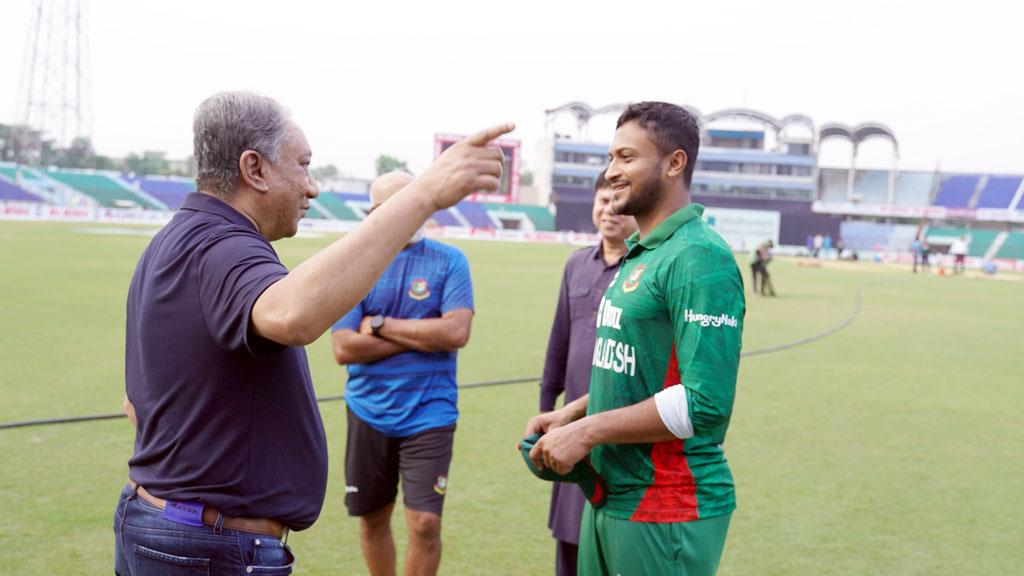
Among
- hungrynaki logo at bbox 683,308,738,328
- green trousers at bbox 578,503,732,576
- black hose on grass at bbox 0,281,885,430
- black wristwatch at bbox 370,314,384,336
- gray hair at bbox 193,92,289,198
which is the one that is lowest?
black hose on grass at bbox 0,281,885,430

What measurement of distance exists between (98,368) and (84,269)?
42.9ft

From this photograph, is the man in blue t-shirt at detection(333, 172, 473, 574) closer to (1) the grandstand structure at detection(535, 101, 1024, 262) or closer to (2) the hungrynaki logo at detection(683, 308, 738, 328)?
(2) the hungrynaki logo at detection(683, 308, 738, 328)

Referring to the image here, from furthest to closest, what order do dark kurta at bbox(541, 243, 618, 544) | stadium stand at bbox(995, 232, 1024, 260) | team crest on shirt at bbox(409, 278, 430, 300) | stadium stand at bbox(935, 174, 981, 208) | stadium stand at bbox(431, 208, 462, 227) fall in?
stadium stand at bbox(935, 174, 981, 208), stadium stand at bbox(431, 208, 462, 227), stadium stand at bbox(995, 232, 1024, 260), team crest on shirt at bbox(409, 278, 430, 300), dark kurta at bbox(541, 243, 618, 544)

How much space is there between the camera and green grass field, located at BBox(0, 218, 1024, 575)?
5.18 m

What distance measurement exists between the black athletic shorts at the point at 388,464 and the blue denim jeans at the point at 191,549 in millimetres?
2136

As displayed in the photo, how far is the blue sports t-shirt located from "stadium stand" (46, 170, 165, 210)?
6886 cm

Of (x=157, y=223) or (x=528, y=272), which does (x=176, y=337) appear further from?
(x=157, y=223)

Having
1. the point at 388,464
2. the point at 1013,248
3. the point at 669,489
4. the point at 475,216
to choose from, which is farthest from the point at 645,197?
the point at 475,216

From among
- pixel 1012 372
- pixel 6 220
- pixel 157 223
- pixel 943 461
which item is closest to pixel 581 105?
pixel 157 223

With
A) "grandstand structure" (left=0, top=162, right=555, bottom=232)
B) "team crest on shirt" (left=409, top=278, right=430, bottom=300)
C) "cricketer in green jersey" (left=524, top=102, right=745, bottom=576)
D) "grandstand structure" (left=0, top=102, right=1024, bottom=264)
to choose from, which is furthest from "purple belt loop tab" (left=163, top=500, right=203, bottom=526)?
"grandstand structure" (left=0, top=102, right=1024, bottom=264)

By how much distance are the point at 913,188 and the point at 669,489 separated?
86.5 metres

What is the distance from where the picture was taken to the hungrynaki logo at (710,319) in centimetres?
262

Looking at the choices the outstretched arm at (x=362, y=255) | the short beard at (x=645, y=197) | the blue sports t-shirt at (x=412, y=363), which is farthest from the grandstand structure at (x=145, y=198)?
the outstretched arm at (x=362, y=255)

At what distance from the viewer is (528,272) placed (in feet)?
92.9
